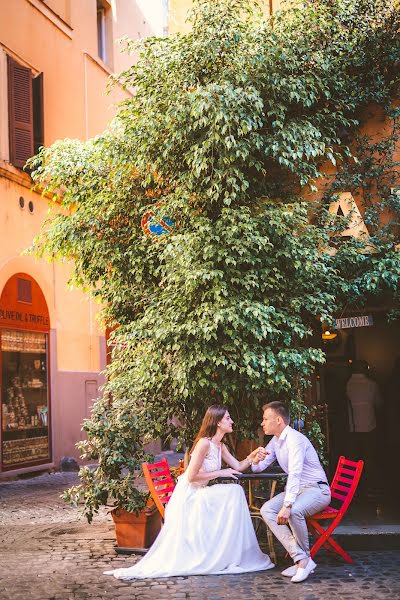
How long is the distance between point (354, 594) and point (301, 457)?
123cm

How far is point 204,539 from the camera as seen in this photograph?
7004 millimetres

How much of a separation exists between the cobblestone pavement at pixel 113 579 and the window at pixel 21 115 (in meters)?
8.16

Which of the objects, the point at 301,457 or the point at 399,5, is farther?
the point at 399,5

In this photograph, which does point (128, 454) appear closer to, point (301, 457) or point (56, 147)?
point (301, 457)

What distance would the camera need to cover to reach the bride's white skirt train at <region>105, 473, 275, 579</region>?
689 centimetres

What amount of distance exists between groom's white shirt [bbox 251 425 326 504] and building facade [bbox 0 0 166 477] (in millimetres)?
8024

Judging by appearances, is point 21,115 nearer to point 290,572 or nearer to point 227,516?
point 227,516

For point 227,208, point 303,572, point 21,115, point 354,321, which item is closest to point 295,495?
point 303,572

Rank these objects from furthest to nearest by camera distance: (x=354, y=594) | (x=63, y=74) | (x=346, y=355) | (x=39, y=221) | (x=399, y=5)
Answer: (x=63, y=74) < (x=39, y=221) < (x=346, y=355) < (x=399, y=5) < (x=354, y=594)

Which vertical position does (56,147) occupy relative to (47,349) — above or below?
above

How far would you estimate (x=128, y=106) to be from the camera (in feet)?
31.4

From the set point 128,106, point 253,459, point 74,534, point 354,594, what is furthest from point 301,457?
point 128,106

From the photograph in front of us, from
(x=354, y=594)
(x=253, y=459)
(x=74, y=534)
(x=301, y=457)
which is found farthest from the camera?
(x=74, y=534)

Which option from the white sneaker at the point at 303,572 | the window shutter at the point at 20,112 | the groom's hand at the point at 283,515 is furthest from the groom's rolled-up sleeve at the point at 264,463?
the window shutter at the point at 20,112
